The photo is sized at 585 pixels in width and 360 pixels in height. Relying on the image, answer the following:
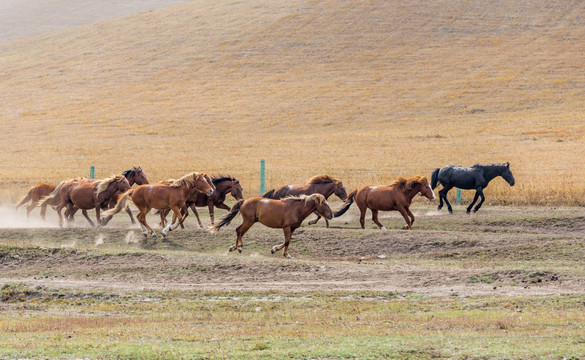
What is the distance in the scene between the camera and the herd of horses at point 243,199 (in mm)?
18266

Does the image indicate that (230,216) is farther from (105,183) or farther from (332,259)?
(105,183)

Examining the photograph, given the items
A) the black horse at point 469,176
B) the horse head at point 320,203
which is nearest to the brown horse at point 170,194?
the horse head at point 320,203

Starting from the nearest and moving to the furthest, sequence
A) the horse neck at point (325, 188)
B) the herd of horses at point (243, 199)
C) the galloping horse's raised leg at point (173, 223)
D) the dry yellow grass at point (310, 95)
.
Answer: the herd of horses at point (243, 199)
the galloping horse's raised leg at point (173, 223)
the horse neck at point (325, 188)
the dry yellow grass at point (310, 95)

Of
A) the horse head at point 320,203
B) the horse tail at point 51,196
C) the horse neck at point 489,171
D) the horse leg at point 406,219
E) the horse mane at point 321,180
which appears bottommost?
the horse leg at point 406,219

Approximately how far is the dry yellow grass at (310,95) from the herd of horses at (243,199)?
2.54 m

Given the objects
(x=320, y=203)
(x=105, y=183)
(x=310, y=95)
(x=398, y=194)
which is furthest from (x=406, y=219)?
(x=310, y=95)

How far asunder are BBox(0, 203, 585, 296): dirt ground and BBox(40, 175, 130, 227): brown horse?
3.55ft

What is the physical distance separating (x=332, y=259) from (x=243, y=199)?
8.85 ft

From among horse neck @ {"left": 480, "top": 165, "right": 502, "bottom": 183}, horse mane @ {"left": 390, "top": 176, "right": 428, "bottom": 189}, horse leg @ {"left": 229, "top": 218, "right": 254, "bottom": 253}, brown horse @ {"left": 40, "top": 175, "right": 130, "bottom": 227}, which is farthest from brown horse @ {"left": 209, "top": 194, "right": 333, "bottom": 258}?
horse neck @ {"left": 480, "top": 165, "right": 502, "bottom": 183}

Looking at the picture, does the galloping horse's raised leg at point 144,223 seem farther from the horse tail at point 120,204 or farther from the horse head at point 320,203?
the horse head at point 320,203

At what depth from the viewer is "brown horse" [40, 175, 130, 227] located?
23.9m

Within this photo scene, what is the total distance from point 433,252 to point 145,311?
8.29 meters

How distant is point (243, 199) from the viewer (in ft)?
64.3

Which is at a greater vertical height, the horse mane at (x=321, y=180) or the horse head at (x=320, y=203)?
the horse head at (x=320, y=203)
